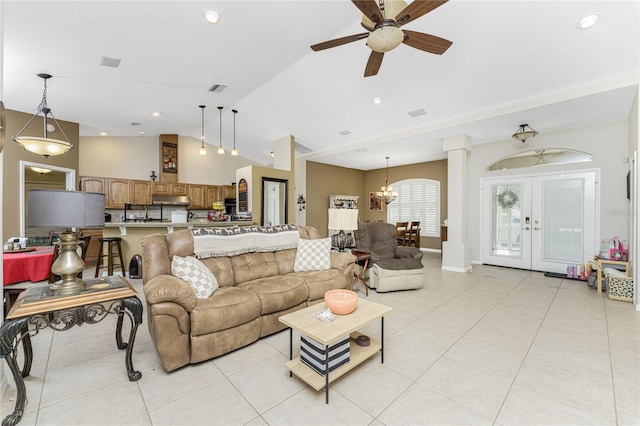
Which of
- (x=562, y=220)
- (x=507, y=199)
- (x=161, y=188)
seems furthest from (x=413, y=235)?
(x=161, y=188)

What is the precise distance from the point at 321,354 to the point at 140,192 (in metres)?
7.42

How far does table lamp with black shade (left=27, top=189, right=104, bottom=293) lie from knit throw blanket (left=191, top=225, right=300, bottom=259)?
98 centimetres

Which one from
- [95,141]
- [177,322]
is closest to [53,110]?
[95,141]

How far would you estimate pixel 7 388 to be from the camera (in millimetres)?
1834

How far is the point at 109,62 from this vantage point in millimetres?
3465

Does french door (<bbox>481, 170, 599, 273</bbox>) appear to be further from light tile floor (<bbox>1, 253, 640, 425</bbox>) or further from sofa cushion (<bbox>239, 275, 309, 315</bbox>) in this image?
sofa cushion (<bbox>239, 275, 309, 315</bbox>)

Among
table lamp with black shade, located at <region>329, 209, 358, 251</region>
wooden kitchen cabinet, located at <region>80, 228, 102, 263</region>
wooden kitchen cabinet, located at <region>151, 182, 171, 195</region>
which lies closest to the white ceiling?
wooden kitchen cabinet, located at <region>151, 182, 171, 195</region>

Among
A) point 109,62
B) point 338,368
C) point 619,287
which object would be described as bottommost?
point 338,368

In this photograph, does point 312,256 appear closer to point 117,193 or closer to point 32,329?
point 32,329

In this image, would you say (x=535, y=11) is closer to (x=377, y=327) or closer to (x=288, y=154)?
(x=377, y=327)

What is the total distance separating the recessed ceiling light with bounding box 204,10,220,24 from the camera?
9.05ft

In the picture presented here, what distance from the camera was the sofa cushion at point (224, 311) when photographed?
2.13m

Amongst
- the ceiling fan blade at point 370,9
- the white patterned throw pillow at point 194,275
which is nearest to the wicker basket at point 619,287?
the ceiling fan blade at point 370,9

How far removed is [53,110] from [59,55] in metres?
2.46
